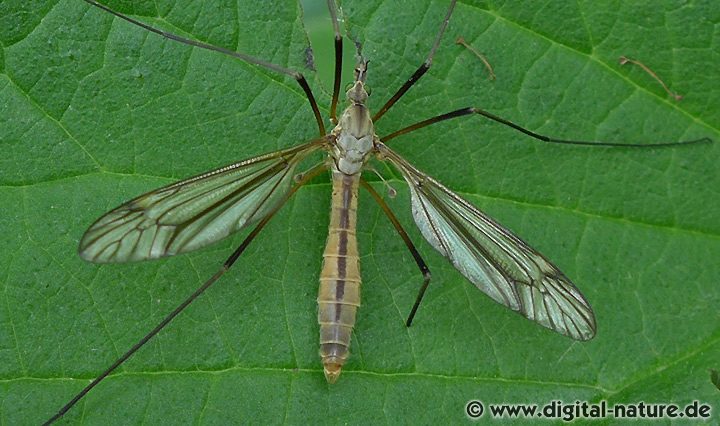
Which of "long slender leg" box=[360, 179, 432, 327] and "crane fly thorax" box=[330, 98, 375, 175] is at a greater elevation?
"crane fly thorax" box=[330, 98, 375, 175]

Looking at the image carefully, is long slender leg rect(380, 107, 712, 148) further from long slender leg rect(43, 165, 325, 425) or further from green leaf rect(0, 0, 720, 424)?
long slender leg rect(43, 165, 325, 425)

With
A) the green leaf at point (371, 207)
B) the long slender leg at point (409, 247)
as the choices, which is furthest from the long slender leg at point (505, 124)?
the long slender leg at point (409, 247)

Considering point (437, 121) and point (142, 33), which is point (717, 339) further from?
point (142, 33)

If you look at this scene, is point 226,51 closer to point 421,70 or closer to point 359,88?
point 359,88

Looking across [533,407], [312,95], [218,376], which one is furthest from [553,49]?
[218,376]

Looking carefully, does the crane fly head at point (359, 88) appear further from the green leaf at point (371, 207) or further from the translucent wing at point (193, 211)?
the translucent wing at point (193, 211)

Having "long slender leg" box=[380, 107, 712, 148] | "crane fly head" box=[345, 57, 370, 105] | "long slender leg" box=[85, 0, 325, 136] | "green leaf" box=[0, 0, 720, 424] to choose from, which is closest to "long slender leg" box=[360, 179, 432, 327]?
"green leaf" box=[0, 0, 720, 424]
